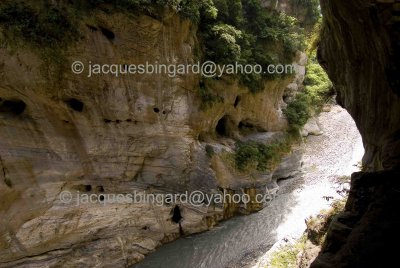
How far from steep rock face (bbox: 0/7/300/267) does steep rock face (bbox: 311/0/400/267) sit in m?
6.04

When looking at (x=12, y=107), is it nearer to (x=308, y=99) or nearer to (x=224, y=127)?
(x=224, y=127)

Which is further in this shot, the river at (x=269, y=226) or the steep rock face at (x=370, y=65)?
the river at (x=269, y=226)

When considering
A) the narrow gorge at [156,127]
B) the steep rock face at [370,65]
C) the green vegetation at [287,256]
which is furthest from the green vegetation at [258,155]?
the steep rock face at [370,65]

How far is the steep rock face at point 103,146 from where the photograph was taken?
33.1 ft

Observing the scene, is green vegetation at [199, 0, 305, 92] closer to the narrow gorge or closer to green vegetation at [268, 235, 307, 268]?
the narrow gorge

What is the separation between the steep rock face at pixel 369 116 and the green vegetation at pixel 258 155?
7.28 metres

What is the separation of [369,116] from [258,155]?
28.8ft

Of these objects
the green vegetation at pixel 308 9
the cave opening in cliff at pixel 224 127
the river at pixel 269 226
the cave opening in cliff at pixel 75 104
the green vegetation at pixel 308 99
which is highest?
the green vegetation at pixel 308 9

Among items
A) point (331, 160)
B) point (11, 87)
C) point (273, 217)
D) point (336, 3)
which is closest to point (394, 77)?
point (336, 3)

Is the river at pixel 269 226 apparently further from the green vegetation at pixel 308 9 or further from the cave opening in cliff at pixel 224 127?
the green vegetation at pixel 308 9

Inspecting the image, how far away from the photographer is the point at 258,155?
1520 cm

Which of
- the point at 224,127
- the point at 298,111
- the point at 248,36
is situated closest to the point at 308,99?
the point at 298,111

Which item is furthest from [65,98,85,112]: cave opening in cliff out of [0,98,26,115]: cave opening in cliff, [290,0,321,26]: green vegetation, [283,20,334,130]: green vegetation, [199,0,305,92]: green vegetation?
[290,0,321,26]: green vegetation

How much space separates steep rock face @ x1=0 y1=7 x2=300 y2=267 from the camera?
10102 mm
